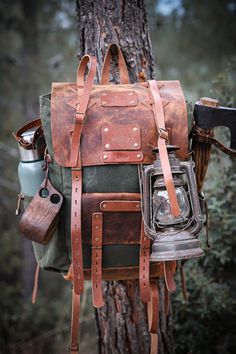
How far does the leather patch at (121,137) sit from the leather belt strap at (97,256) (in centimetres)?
37

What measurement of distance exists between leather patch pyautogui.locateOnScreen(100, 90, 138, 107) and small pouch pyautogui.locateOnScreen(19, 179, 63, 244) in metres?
0.54

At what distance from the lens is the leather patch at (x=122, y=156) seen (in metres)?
1.98

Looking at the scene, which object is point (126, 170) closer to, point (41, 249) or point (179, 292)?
point (41, 249)

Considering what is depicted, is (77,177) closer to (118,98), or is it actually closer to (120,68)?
(118,98)

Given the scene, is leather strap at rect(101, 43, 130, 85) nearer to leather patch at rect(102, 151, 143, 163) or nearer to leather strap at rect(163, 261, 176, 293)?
leather patch at rect(102, 151, 143, 163)

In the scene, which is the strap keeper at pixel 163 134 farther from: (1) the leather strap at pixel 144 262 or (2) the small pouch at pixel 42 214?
(2) the small pouch at pixel 42 214

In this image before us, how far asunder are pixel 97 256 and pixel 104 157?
541 mm

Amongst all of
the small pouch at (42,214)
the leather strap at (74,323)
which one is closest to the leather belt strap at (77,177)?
the small pouch at (42,214)

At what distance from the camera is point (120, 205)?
1997mm

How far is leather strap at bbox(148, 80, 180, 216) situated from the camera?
1724 mm

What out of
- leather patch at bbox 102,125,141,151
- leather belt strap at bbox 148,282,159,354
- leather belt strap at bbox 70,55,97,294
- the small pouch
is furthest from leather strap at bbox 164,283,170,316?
leather patch at bbox 102,125,141,151

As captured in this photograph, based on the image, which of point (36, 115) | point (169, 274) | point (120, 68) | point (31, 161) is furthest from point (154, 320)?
point (36, 115)

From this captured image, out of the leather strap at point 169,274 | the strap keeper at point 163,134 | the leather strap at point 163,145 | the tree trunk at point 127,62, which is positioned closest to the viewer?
the leather strap at point 163,145

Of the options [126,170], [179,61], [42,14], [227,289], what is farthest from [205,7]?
[126,170]
